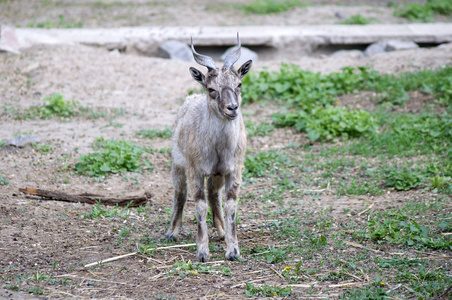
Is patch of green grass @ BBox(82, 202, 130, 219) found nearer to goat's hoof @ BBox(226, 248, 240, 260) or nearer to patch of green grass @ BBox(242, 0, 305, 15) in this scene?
goat's hoof @ BBox(226, 248, 240, 260)

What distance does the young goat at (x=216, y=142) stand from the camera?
19.2 ft

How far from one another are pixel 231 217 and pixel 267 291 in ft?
4.11

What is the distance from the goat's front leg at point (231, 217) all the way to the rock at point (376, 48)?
9631 mm

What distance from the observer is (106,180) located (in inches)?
324

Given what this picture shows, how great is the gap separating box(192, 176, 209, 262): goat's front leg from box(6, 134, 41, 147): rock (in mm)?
4161

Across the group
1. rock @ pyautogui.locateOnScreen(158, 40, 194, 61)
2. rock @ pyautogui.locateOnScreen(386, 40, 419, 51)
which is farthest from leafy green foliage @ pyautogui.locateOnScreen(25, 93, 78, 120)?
rock @ pyautogui.locateOnScreen(386, 40, 419, 51)

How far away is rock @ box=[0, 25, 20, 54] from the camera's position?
13.0 m

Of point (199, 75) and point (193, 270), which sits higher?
point (199, 75)

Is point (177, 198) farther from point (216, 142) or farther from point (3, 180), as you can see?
point (3, 180)

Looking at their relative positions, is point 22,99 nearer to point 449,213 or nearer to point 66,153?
point 66,153

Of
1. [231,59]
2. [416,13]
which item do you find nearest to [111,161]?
[231,59]

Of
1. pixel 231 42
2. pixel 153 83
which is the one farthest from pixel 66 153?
pixel 231 42

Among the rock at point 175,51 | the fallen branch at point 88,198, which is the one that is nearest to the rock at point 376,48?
the rock at point 175,51

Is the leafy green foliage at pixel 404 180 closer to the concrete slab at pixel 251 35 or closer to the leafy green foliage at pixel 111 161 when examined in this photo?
the leafy green foliage at pixel 111 161
